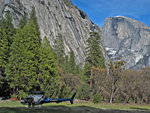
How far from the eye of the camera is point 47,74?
33375mm

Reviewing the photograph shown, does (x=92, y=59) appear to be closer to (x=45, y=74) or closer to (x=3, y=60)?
(x=45, y=74)

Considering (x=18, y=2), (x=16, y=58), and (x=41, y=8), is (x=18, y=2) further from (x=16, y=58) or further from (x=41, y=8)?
(x=16, y=58)

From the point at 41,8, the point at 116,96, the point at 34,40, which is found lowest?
the point at 116,96

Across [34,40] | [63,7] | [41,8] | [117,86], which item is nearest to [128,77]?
[117,86]

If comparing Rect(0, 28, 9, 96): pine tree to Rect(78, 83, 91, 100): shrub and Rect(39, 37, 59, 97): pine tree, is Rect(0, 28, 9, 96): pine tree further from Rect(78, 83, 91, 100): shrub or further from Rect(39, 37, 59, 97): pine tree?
Rect(78, 83, 91, 100): shrub

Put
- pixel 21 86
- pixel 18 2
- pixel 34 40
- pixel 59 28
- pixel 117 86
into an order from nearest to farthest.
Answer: pixel 21 86 < pixel 34 40 < pixel 117 86 < pixel 18 2 < pixel 59 28

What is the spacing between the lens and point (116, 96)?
37.9 m

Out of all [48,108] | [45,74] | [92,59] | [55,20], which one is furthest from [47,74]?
[55,20]

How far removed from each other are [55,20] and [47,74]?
52.8 meters

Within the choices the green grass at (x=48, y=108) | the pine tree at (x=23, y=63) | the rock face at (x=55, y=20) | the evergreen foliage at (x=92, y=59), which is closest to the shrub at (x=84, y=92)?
the evergreen foliage at (x=92, y=59)

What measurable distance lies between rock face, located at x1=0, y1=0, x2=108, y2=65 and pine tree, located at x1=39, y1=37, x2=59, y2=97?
73.4ft

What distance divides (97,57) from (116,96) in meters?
10.1

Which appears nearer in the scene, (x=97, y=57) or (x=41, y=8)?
(x=97, y=57)

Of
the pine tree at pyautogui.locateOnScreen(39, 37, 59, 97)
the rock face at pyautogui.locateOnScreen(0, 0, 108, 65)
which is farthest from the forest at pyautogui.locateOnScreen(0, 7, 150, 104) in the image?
the rock face at pyautogui.locateOnScreen(0, 0, 108, 65)
